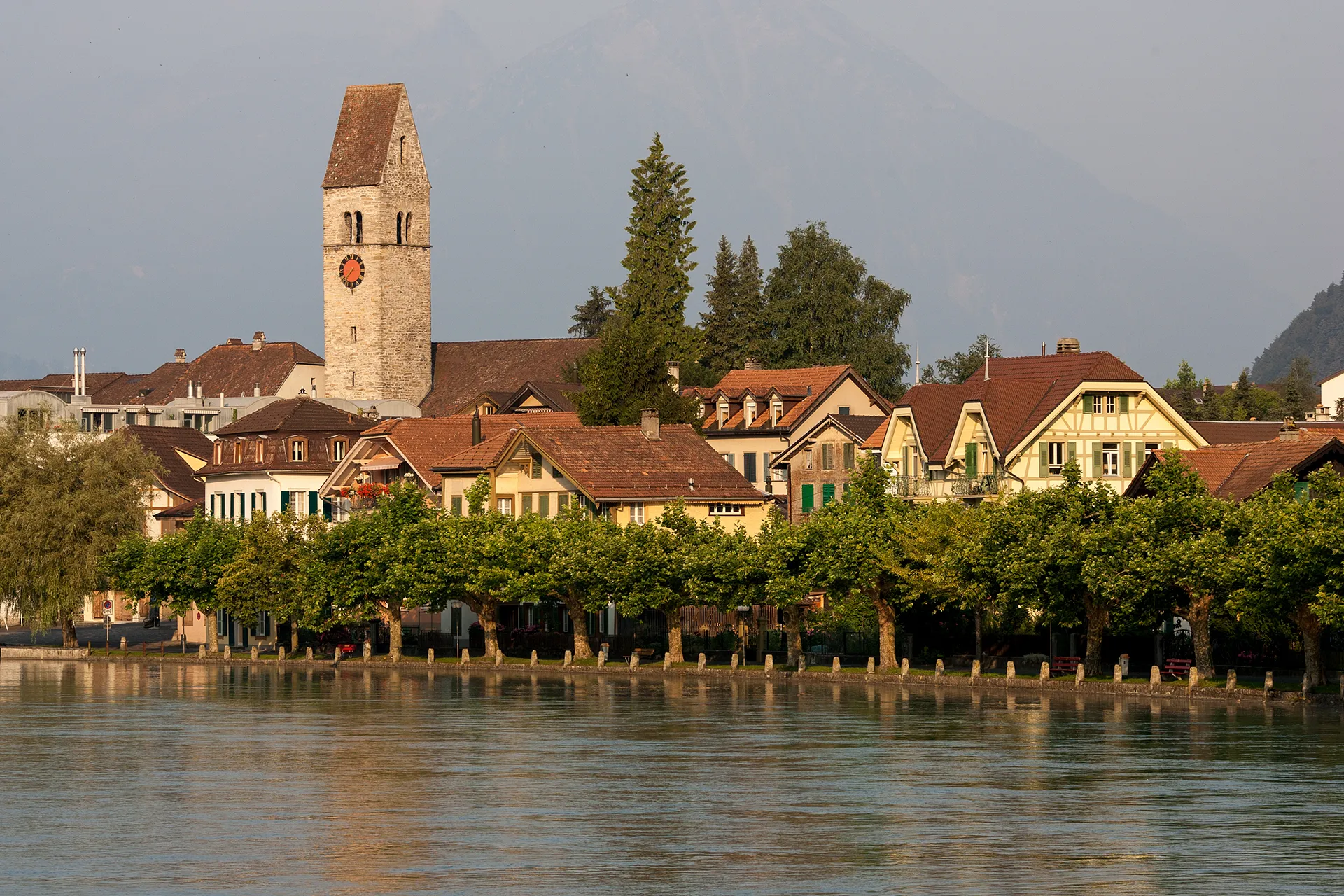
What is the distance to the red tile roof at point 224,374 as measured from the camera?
177 meters

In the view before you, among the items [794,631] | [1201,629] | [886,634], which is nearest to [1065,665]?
[1201,629]

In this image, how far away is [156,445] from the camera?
5536 inches

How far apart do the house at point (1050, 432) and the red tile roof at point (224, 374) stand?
8999 cm

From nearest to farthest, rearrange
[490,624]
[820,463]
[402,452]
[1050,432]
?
[1050,432]
[490,624]
[820,463]
[402,452]

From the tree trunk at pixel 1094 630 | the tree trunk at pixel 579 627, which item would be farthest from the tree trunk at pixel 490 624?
the tree trunk at pixel 1094 630

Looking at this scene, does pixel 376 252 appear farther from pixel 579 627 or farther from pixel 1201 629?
pixel 1201 629

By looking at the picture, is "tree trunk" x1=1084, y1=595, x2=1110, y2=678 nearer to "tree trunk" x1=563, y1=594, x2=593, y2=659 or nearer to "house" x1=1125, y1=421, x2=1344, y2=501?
"house" x1=1125, y1=421, x2=1344, y2=501

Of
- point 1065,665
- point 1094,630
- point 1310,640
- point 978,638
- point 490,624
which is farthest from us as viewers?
point 490,624

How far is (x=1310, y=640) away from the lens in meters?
63.9

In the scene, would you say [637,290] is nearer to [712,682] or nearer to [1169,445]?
[1169,445]

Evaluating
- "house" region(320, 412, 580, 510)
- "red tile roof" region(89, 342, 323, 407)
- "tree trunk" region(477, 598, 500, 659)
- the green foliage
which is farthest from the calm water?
"red tile roof" region(89, 342, 323, 407)

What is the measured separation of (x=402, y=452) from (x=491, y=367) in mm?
59846

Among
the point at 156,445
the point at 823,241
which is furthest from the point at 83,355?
the point at 823,241

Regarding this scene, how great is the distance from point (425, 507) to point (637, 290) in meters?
38.2
